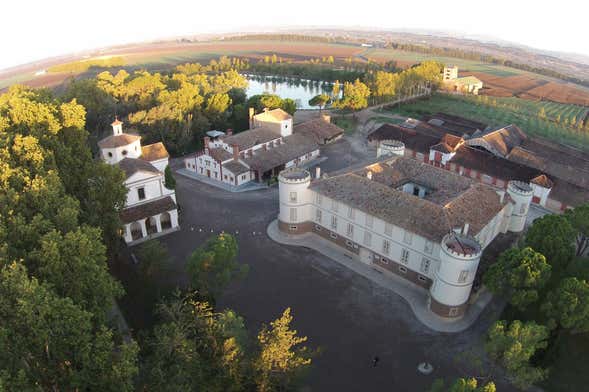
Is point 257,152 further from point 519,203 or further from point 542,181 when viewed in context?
point 542,181

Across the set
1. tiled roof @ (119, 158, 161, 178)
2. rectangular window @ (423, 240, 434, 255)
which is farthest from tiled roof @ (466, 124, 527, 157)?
tiled roof @ (119, 158, 161, 178)

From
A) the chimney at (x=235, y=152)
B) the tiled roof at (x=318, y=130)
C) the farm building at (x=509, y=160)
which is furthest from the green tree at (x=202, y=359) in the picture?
the tiled roof at (x=318, y=130)

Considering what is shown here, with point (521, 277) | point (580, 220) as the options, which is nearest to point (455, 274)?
point (521, 277)

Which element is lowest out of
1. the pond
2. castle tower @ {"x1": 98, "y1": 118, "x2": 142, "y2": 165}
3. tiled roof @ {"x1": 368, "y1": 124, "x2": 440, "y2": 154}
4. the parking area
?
the pond

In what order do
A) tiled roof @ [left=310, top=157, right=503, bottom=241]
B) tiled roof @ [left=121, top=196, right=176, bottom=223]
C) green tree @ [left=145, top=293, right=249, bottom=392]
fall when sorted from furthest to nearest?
tiled roof @ [left=121, top=196, right=176, bottom=223] → tiled roof @ [left=310, top=157, right=503, bottom=241] → green tree @ [left=145, top=293, right=249, bottom=392]

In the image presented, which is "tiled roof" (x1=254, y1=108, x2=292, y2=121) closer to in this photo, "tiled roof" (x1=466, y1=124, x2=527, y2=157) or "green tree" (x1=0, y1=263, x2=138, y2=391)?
"tiled roof" (x1=466, y1=124, x2=527, y2=157)

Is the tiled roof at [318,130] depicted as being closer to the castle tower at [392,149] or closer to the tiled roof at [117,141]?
the castle tower at [392,149]

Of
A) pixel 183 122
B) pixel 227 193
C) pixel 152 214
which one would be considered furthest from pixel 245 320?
pixel 183 122
